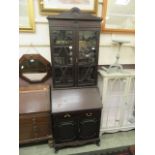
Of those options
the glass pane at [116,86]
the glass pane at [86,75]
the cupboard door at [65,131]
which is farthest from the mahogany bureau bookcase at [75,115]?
the glass pane at [116,86]

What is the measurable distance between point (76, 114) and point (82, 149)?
0.56 m

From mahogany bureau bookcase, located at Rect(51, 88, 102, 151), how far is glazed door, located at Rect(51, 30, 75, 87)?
0.13 metres

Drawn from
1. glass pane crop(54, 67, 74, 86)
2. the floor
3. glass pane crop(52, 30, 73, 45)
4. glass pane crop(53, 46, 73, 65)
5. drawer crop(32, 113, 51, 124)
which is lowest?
the floor

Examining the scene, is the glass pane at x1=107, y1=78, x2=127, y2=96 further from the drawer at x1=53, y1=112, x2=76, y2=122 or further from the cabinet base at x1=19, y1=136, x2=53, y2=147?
the cabinet base at x1=19, y1=136, x2=53, y2=147

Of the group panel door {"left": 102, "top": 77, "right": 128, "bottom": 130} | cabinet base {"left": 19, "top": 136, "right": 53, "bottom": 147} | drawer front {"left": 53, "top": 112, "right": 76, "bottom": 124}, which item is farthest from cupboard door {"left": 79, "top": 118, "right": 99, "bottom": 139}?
cabinet base {"left": 19, "top": 136, "right": 53, "bottom": 147}

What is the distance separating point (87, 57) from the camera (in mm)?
1975

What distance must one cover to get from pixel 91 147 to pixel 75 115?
1.92 ft

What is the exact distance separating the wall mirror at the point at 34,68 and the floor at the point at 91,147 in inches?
37.2

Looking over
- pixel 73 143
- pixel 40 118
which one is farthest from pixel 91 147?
pixel 40 118

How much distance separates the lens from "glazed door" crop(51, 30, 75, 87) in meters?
1.81

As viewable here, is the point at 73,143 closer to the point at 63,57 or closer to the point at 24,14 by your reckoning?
the point at 63,57

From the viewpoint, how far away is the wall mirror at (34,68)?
6.64 feet
